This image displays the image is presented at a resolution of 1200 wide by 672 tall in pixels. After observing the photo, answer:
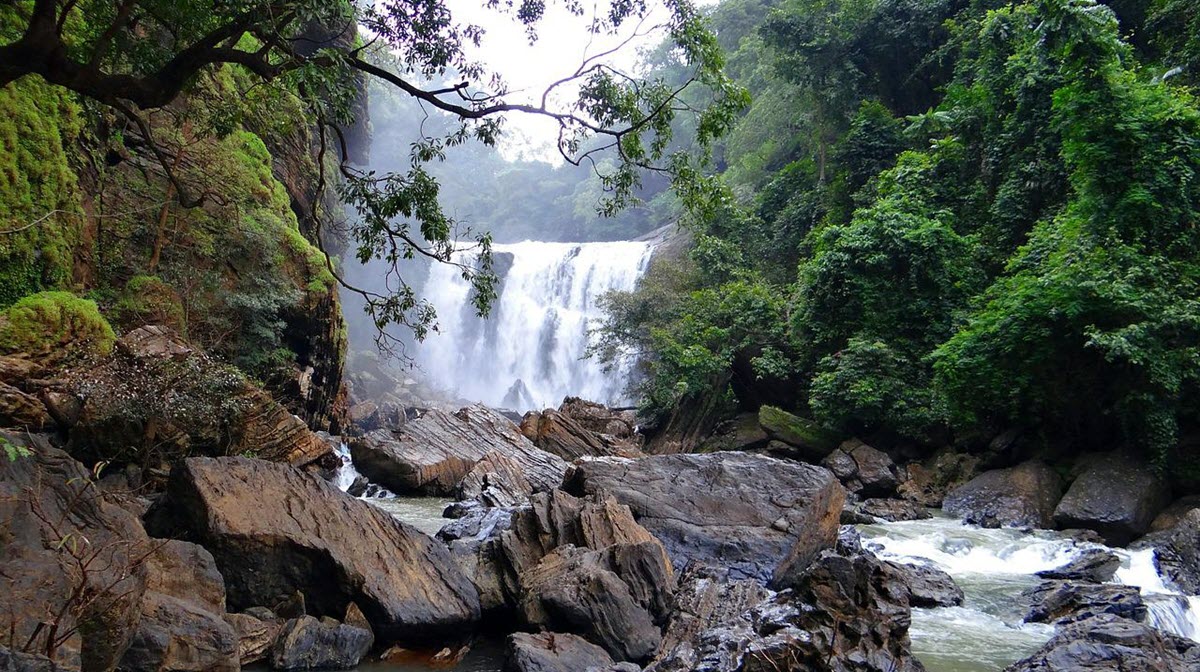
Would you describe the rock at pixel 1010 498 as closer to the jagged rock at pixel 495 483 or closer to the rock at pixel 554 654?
the jagged rock at pixel 495 483

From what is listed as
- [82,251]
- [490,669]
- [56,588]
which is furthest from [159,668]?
[82,251]

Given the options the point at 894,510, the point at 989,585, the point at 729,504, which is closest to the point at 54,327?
the point at 729,504

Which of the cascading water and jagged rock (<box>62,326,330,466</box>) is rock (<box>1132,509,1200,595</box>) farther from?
jagged rock (<box>62,326,330,466</box>)

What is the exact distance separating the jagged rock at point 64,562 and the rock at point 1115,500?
41.7 ft

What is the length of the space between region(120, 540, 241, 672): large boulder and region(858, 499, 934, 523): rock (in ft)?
37.2

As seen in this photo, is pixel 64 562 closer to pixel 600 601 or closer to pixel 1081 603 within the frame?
pixel 600 601

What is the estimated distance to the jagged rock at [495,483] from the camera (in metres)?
13.0

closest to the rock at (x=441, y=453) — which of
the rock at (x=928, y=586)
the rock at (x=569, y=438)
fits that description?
the rock at (x=569, y=438)

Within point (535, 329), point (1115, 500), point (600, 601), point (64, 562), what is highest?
point (535, 329)

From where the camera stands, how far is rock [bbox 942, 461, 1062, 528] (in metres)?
12.7

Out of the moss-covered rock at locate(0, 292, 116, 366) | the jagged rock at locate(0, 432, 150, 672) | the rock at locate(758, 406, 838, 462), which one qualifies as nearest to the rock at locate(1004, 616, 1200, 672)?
the jagged rock at locate(0, 432, 150, 672)

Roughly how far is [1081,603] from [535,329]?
107ft

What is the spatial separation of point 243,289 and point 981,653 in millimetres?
14343

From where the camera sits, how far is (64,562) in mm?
4238
